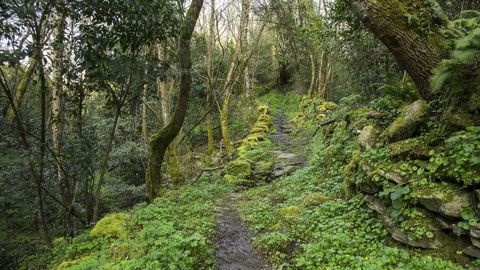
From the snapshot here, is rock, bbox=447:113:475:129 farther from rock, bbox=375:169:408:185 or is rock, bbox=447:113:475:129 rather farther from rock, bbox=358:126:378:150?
rock, bbox=358:126:378:150

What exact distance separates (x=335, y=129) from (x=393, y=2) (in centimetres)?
475

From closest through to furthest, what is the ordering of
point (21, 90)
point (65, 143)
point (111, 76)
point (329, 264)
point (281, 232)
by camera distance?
point (329, 264), point (281, 232), point (111, 76), point (21, 90), point (65, 143)

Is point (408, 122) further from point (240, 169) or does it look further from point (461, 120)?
point (240, 169)

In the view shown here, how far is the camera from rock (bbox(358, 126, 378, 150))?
5.38 meters

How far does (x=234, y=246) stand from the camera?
Answer: 198 inches

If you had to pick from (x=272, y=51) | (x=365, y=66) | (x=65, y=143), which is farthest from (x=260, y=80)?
(x=65, y=143)

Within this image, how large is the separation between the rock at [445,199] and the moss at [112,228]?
14.6 ft

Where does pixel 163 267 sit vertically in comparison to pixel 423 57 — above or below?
below

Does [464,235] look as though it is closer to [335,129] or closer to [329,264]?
[329,264]

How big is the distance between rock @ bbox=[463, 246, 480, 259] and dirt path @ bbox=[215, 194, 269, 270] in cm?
227

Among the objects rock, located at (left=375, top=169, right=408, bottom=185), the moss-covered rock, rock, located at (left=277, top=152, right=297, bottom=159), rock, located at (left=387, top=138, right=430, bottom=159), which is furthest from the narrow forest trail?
rock, located at (left=387, top=138, right=430, bottom=159)

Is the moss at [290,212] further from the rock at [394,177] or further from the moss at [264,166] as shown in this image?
the moss at [264,166]

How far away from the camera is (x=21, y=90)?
7016 millimetres

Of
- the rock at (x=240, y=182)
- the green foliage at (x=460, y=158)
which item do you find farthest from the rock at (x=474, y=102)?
the rock at (x=240, y=182)
